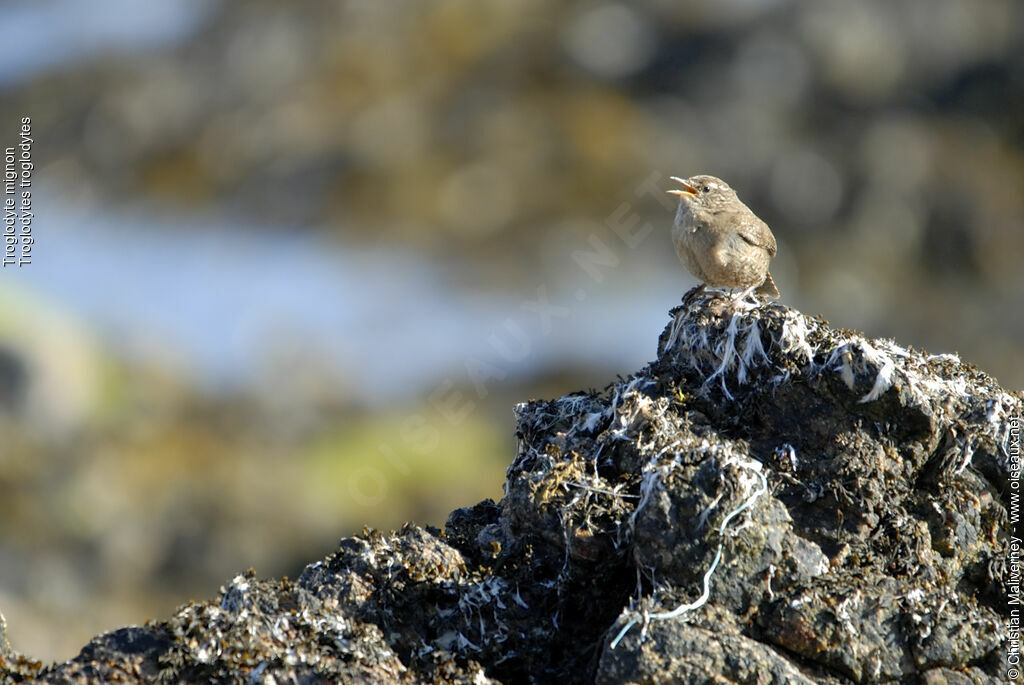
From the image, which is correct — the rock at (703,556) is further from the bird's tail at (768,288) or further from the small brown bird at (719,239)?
the bird's tail at (768,288)

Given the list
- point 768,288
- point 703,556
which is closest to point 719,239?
point 768,288

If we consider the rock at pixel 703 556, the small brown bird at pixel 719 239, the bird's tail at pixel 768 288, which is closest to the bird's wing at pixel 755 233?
the small brown bird at pixel 719 239

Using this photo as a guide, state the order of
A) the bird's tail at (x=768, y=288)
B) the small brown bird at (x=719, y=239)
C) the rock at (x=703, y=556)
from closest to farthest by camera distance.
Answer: the rock at (x=703, y=556) < the small brown bird at (x=719, y=239) < the bird's tail at (x=768, y=288)

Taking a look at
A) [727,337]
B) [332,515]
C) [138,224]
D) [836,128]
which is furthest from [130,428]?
[727,337]

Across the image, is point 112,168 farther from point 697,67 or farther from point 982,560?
point 982,560

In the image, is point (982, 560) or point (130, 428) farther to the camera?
point (130, 428)

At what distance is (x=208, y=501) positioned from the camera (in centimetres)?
1595

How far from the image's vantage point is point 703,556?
3.41 m

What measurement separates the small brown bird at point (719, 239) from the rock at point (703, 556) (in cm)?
128

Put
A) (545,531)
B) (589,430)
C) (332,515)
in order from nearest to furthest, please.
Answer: (545,531), (589,430), (332,515)

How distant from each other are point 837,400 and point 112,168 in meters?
20.6

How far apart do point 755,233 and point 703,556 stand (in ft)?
8.75

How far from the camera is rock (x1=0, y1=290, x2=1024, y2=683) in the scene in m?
3.33

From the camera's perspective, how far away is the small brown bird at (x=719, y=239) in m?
5.54
